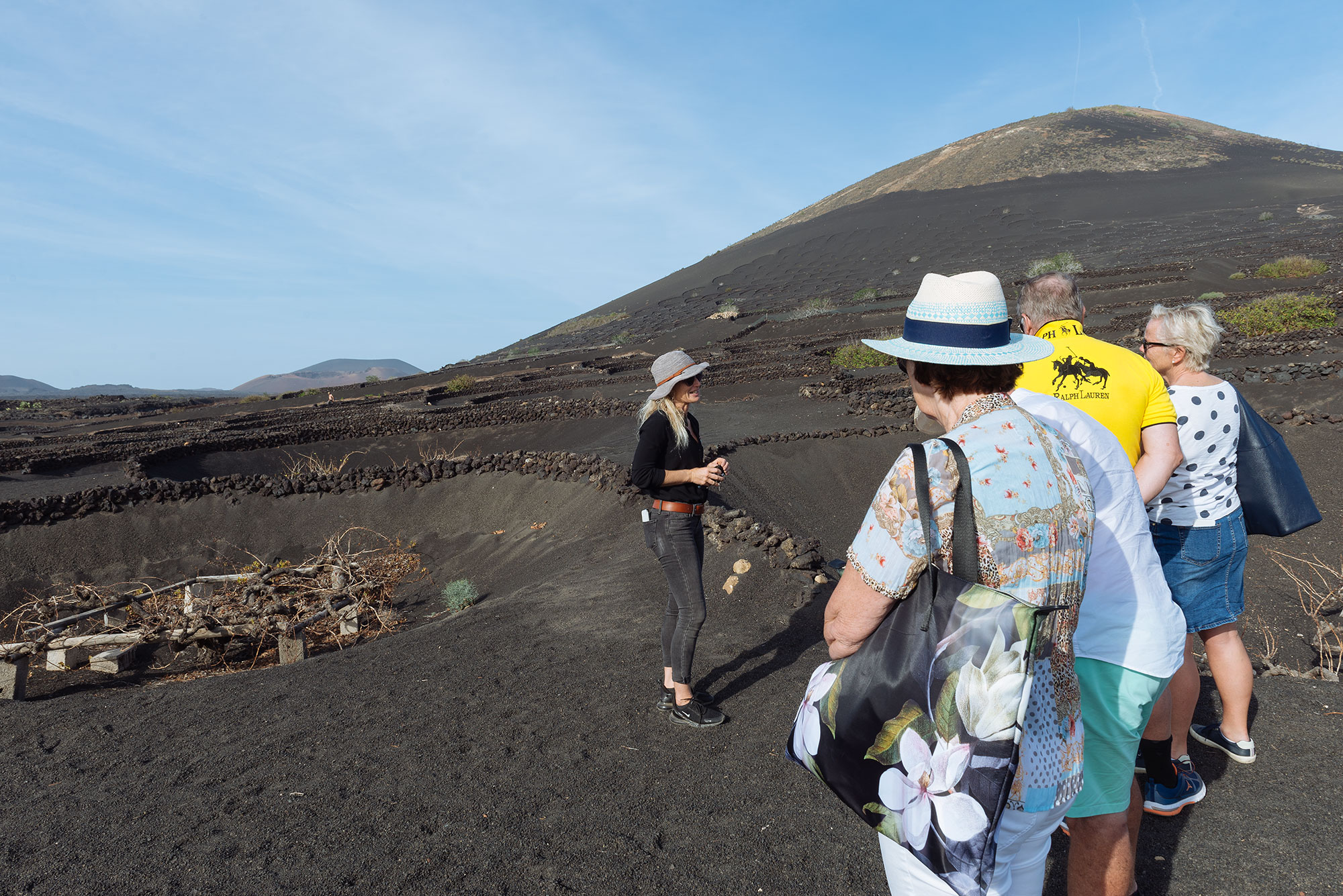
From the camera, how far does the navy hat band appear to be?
65.2 inches

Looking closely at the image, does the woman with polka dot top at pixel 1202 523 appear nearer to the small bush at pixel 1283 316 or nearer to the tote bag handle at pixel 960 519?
the tote bag handle at pixel 960 519

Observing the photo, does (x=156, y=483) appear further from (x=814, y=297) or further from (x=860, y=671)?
(x=814, y=297)

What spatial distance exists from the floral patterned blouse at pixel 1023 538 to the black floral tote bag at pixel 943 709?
0.03m

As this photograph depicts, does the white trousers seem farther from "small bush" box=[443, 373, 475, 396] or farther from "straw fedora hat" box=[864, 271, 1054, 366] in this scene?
"small bush" box=[443, 373, 475, 396]

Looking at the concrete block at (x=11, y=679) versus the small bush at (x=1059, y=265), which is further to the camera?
the small bush at (x=1059, y=265)

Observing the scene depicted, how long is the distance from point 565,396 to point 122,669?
677 inches

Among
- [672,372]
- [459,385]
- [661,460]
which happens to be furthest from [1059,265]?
[661,460]

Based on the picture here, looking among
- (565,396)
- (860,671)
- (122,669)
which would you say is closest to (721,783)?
(860,671)

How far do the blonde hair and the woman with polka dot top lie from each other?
6.49 feet

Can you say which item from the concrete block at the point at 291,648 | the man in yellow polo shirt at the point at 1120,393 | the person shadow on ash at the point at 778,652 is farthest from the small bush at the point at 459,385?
the man in yellow polo shirt at the point at 1120,393

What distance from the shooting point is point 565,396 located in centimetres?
2366

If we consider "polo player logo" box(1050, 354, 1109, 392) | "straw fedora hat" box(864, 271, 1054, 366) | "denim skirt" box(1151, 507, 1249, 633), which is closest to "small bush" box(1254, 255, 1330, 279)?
"denim skirt" box(1151, 507, 1249, 633)

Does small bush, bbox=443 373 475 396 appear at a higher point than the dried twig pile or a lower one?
higher

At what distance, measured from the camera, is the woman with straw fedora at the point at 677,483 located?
3.55 m
